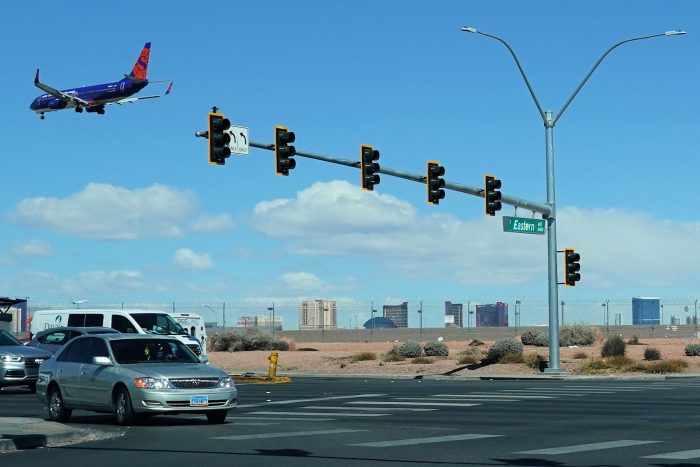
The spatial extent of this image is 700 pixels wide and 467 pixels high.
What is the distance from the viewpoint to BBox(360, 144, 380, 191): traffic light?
113 ft

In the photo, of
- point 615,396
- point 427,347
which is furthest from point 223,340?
point 615,396

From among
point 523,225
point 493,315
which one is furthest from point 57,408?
point 493,315

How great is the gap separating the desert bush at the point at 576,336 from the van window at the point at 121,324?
37186 mm

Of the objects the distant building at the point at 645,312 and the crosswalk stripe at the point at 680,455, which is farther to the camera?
the distant building at the point at 645,312

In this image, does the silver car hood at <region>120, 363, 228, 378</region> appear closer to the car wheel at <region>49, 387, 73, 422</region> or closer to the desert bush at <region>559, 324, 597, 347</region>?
the car wheel at <region>49, 387, 73, 422</region>

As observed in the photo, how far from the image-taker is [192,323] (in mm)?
40375

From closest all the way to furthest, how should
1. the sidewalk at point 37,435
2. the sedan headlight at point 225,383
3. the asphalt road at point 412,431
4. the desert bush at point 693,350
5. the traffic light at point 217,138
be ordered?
the asphalt road at point 412,431, the sidewalk at point 37,435, the sedan headlight at point 225,383, the traffic light at point 217,138, the desert bush at point 693,350

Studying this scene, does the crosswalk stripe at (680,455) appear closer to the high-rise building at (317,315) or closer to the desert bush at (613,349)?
the desert bush at (613,349)

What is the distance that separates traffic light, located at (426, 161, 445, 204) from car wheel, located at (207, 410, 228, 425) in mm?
17374

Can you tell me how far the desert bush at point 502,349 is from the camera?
46.7 metres

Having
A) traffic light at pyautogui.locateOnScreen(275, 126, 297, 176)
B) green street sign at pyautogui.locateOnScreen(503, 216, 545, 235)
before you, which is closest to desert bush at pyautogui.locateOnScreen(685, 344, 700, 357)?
green street sign at pyautogui.locateOnScreen(503, 216, 545, 235)

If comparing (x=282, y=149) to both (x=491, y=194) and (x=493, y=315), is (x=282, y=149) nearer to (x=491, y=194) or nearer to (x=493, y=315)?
(x=491, y=194)

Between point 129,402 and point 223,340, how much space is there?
47.9 meters

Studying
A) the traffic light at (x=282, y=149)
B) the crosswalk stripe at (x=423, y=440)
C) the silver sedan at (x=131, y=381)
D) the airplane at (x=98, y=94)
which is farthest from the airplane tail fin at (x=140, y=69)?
the crosswalk stripe at (x=423, y=440)
